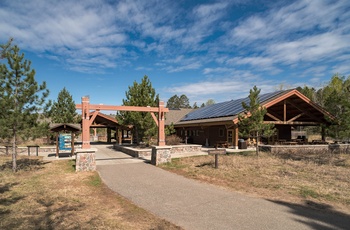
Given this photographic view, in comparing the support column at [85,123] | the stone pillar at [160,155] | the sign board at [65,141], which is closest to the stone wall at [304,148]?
the stone pillar at [160,155]

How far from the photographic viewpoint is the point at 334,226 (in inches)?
A: 201

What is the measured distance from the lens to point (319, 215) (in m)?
5.80

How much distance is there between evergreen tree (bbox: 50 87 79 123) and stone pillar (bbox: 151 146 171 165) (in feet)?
58.6

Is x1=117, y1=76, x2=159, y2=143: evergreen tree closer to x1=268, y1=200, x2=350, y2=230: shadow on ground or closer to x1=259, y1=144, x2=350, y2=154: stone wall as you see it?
x1=259, y1=144, x2=350, y2=154: stone wall

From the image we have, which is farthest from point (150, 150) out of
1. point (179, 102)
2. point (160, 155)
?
point (179, 102)

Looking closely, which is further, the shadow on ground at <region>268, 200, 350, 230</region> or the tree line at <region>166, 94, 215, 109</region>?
the tree line at <region>166, 94, 215, 109</region>

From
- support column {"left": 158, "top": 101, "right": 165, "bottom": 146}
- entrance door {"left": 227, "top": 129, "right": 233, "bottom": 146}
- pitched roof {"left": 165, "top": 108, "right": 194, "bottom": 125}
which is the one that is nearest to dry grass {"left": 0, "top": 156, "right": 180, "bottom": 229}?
support column {"left": 158, "top": 101, "right": 165, "bottom": 146}

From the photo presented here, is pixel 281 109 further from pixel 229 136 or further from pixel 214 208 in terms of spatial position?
pixel 214 208

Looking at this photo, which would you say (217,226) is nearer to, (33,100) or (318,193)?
(318,193)

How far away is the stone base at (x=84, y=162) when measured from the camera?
39.5 ft

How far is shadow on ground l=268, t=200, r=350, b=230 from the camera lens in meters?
5.16

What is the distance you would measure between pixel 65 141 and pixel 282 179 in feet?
55.2

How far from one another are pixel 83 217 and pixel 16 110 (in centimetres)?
824

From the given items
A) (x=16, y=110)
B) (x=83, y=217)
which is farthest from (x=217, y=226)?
(x=16, y=110)
